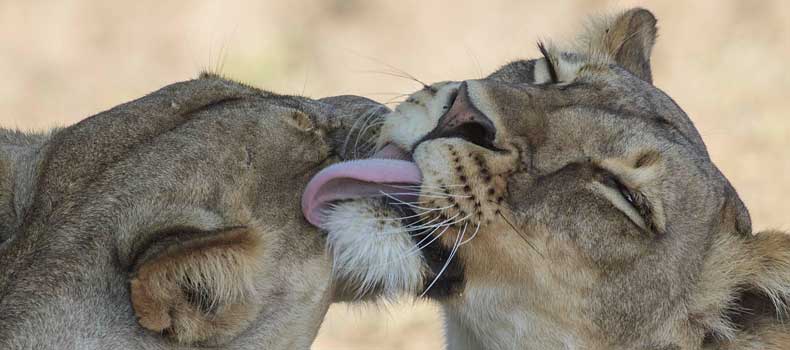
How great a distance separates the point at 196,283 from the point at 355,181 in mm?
535

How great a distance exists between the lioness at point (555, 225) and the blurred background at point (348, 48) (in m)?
4.24

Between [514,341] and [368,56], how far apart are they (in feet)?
16.4

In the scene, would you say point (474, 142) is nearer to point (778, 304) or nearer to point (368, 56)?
point (778, 304)

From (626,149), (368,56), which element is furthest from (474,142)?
(368,56)

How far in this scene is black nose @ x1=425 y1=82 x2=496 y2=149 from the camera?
108 inches

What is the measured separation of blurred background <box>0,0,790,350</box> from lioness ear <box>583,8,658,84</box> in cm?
344

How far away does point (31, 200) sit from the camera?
2525 mm

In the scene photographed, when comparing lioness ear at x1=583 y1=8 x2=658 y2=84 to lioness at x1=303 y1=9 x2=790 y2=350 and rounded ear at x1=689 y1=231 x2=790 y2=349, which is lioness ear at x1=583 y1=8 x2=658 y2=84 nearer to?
lioness at x1=303 y1=9 x2=790 y2=350

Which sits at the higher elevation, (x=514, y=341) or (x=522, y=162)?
(x=522, y=162)

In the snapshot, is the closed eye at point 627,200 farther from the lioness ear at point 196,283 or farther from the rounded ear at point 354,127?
the lioness ear at point 196,283

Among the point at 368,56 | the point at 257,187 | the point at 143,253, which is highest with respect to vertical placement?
the point at 368,56

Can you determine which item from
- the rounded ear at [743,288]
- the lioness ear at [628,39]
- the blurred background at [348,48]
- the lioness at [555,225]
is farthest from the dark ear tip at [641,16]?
the blurred background at [348,48]

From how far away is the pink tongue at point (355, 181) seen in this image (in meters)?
2.66

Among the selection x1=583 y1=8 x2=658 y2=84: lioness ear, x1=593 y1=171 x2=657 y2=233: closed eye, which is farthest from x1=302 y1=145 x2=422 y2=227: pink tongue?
x1=583 y1=8 x2=658 y2=84: lioness ear
